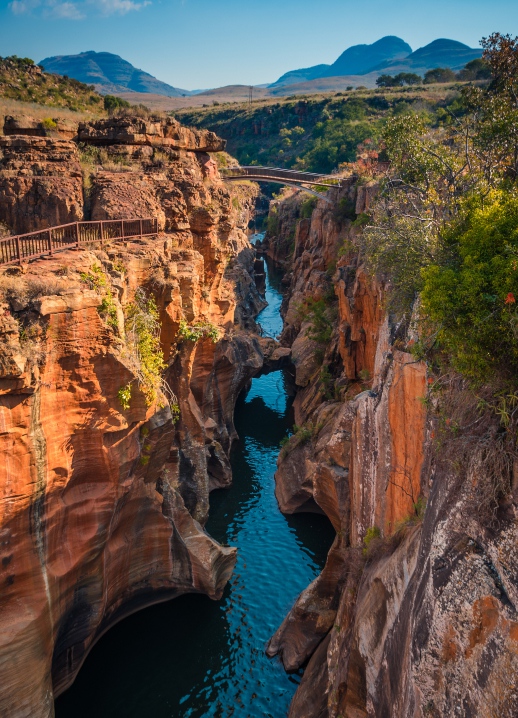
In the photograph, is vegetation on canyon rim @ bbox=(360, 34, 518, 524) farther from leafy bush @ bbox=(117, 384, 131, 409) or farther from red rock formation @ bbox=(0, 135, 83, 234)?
red rock formation @ bbox=(0, 135, 83, 234)

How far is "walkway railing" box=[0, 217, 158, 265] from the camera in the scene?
655 inches

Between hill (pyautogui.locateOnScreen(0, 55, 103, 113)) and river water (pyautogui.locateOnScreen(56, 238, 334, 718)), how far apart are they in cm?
2288

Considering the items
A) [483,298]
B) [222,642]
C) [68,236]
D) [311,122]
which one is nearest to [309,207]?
[68,236]

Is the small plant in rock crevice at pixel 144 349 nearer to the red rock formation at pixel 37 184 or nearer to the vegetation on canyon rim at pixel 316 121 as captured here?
the red rock formation at pixel 37 184

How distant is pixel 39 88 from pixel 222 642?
30.6 metres

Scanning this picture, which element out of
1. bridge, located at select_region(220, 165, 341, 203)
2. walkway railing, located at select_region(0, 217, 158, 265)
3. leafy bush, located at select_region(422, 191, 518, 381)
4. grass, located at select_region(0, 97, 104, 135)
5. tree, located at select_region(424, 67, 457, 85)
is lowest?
bridge, located at select_region(220, 165, 341, 203)

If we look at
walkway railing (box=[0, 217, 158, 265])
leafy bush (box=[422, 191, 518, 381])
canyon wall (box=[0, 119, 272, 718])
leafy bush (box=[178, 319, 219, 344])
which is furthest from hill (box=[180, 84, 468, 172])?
leafy bush (box=[422, 191, 518, 381])

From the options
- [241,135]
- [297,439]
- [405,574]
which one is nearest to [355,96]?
[241,135]

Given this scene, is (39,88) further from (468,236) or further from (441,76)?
(441,76)

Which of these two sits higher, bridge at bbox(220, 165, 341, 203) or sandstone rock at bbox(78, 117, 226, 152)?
sandstone rock at bbox(78, 117, 226, 152)

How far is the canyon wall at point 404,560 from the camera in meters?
8.61

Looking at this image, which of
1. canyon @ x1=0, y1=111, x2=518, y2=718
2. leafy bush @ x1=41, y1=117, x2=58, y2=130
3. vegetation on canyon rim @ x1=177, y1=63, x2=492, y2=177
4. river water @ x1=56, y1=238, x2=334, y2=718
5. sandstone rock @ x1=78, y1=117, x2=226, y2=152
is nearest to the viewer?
canyon @ x1=0, y1=111, x2=518, y2=718

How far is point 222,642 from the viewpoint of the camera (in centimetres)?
1939

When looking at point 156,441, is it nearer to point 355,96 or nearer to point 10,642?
point 10,642
